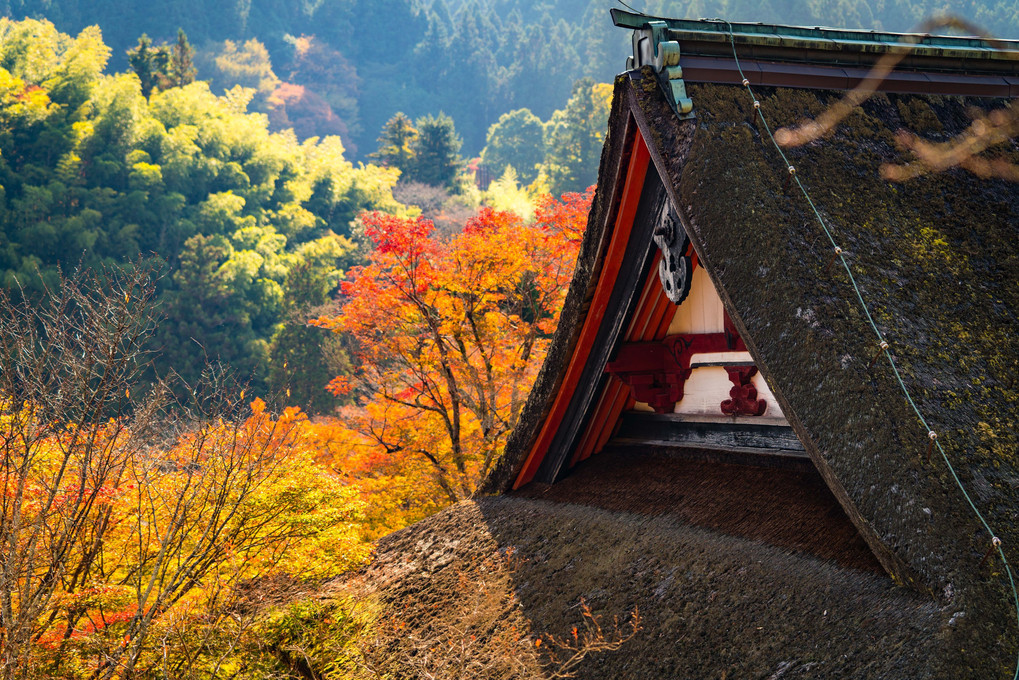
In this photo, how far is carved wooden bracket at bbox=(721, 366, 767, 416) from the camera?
371cm

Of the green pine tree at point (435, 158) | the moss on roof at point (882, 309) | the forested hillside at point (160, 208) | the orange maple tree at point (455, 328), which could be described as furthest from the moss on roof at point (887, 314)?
the green pine tree at point (435, 158)

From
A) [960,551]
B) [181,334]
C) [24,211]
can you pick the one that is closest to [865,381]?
[960,551]

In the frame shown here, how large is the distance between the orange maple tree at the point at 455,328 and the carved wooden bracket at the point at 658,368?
695 cm

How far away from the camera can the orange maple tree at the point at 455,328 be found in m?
11.5

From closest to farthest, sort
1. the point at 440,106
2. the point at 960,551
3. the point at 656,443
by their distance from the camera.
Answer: the point at 960,551
the point at 656,443
the point at 440,106

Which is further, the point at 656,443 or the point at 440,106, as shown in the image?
the point at 440,106

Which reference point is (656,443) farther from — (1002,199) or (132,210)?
(132,210)

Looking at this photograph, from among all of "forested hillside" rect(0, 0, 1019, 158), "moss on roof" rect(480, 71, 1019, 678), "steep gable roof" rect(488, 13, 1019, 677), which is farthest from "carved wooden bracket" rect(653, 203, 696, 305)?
"forested hillside" rect(0, 0, 1019, 158)

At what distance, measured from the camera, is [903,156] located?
3061 mm

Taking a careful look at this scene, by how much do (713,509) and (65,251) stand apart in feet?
94.4

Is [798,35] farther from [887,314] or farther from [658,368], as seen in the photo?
[658,368]

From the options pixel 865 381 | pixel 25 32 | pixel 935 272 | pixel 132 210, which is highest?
pixel 25 32

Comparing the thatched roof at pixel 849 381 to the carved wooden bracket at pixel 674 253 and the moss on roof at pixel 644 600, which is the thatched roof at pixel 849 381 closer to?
the moss on roof at pixel 644 600

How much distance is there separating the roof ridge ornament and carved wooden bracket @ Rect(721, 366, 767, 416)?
1.45 m
